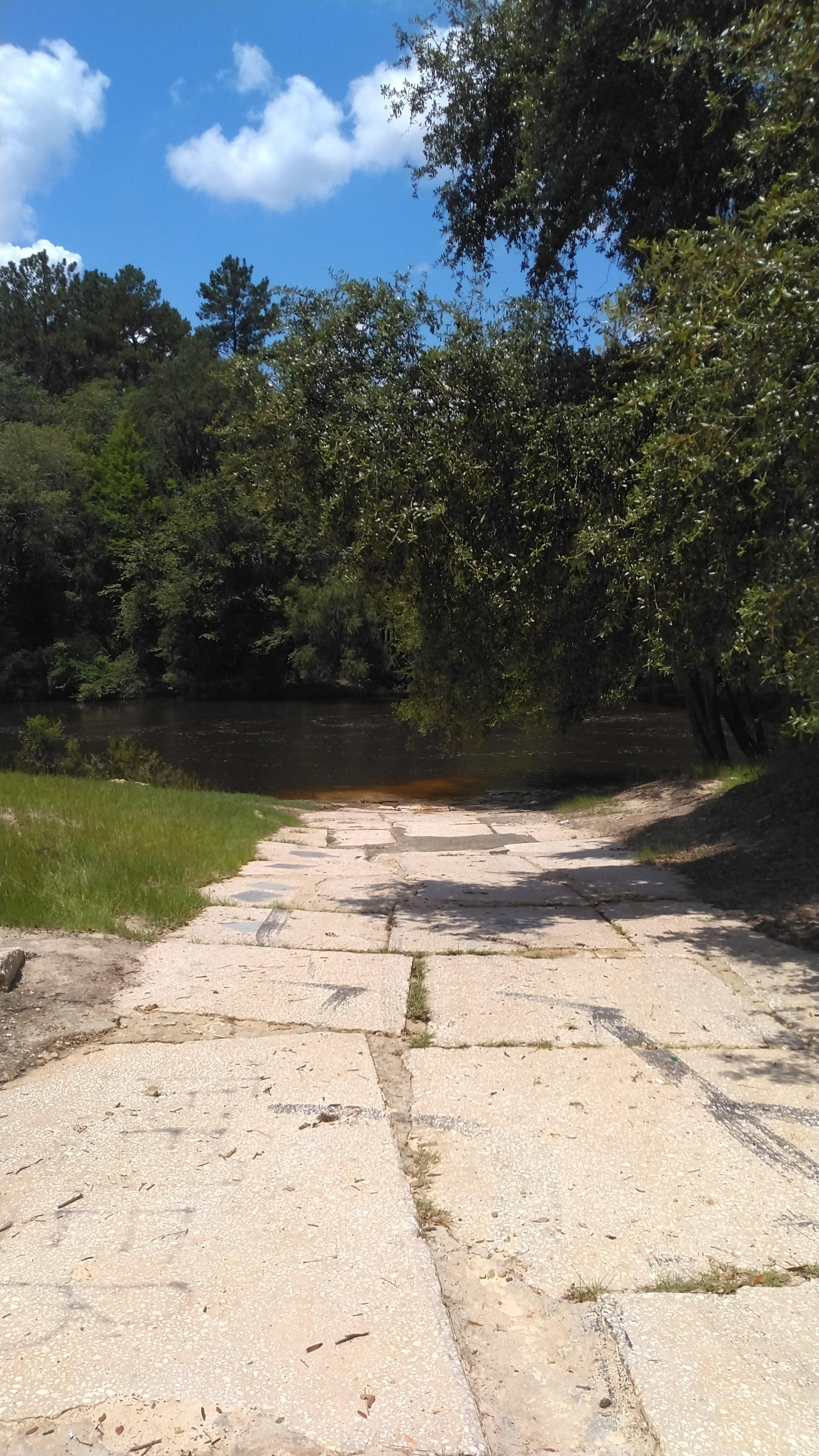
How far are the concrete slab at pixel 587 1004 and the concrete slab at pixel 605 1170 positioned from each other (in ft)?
1.04

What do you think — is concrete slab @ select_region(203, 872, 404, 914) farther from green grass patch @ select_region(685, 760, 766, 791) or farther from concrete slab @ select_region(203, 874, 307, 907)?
green grass patch @ select_region(685, 760, 766, 791)

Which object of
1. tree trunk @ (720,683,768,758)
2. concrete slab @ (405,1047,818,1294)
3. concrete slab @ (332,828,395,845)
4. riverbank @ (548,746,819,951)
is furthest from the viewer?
tree trunk @ (720,683,768,758)

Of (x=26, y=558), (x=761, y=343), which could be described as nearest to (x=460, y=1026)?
(x=761, y=343)

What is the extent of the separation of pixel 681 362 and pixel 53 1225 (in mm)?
6167

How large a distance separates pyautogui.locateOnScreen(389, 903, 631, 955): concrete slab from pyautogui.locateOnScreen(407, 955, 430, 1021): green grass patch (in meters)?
0.35

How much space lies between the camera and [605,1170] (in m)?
3.65

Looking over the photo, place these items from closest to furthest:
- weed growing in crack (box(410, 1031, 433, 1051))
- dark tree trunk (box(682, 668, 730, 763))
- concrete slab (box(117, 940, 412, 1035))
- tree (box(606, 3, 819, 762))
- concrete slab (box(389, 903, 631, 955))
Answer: weed growing in crack (box(410, 1031, 433, 1051))
concrete slab (box(117, 940, 412, 1035))
tree (box(606, 3, 819, 762))
concrete slab (box(389, 903, 631, 955))
dark tree trunk (box(682, 668, 730, 763))

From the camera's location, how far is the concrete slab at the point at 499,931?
22.6ft

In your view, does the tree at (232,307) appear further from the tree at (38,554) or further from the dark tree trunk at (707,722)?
the dark tree trunk at (707,722)

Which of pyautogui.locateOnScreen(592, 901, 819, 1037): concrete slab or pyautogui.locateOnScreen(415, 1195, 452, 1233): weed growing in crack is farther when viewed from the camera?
pyautogui.locateOnScreen(592, 901, 819, 1037): concrete slab

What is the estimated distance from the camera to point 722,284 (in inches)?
261

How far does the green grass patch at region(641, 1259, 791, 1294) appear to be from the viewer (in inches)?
117

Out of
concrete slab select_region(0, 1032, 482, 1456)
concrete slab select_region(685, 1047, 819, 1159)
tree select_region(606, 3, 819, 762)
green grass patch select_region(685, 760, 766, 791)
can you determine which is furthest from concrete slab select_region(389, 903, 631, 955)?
green grass patch select_region(685, 760, 766, 791)

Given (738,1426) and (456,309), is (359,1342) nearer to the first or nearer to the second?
(738,1426)
